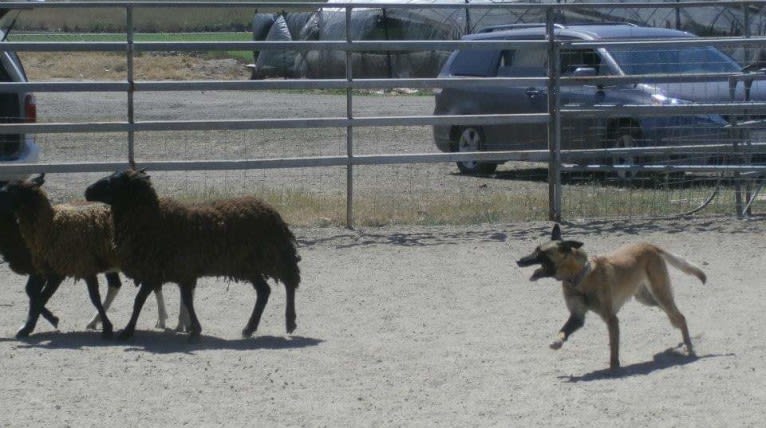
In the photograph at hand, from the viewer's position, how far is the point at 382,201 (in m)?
14.4

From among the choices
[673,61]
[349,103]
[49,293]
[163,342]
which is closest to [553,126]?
[349,103]

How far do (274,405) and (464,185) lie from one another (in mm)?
9512

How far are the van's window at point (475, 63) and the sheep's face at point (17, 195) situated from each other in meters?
8.65

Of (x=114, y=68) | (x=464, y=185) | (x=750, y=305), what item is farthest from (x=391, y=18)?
(x=750, y=305)

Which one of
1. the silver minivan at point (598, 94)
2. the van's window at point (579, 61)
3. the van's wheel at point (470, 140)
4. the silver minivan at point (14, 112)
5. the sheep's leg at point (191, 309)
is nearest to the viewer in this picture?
the sheep's leg at point (191, 309)

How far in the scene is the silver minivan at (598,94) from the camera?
Answer: 46.6 feet

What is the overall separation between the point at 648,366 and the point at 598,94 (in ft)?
22.5

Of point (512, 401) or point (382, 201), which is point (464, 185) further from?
point (512, 401)

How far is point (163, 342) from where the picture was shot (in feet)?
28.7

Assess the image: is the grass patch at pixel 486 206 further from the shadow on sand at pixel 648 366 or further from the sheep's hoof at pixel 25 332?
the shadow on sand at pixel 648 366

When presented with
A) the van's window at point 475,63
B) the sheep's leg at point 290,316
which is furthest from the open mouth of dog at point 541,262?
the van's window at point 475,63

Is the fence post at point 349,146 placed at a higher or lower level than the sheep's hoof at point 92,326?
higher

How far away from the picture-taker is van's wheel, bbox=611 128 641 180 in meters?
14.2

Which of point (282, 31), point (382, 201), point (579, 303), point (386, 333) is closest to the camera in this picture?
point (579, 303)
